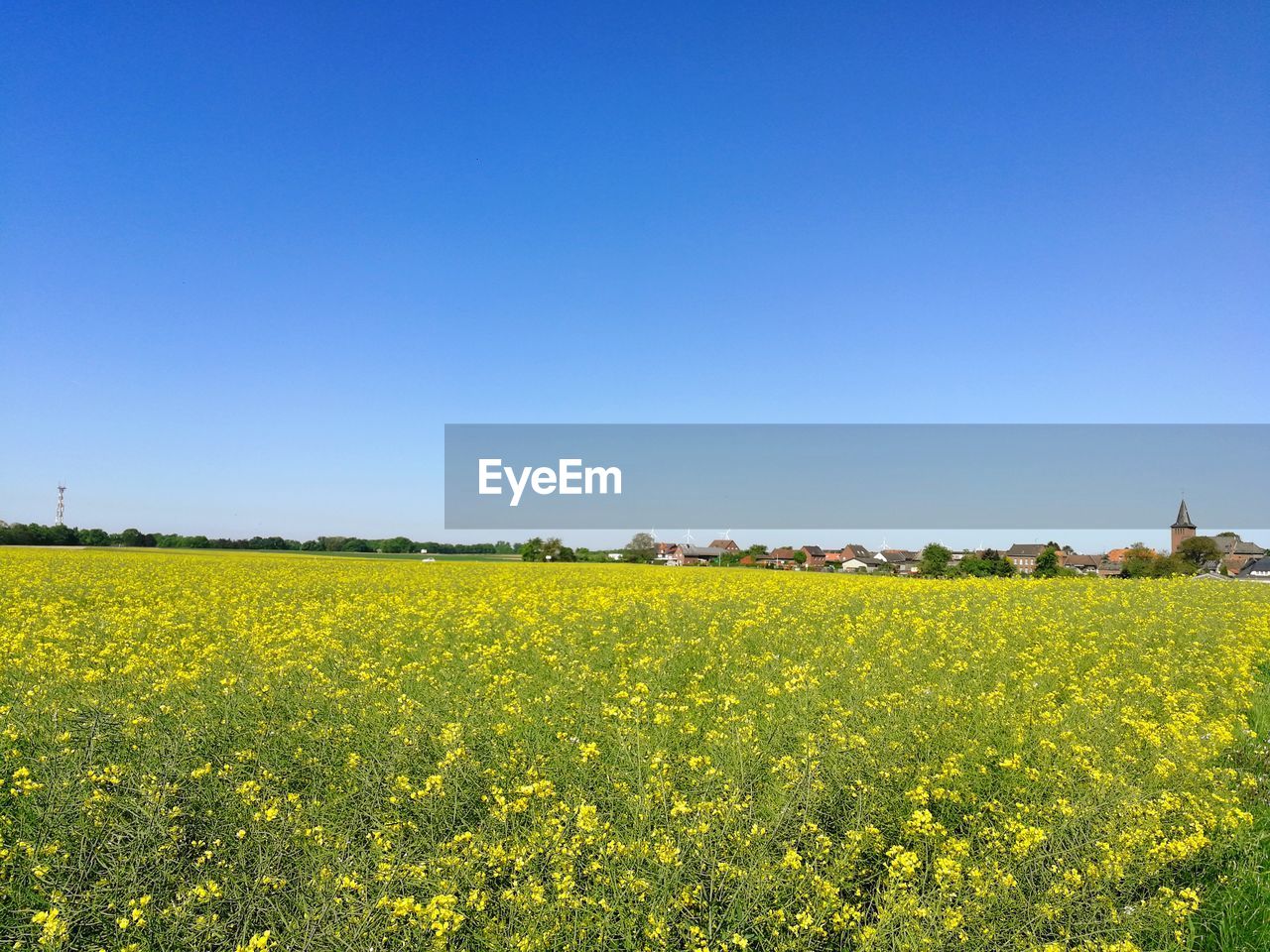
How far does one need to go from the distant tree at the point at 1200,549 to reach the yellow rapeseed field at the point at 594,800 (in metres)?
88.8

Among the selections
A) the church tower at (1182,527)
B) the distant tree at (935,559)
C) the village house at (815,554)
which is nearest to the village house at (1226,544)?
the church tower at (1182,527)

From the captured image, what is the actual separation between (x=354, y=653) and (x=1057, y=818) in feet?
23.0

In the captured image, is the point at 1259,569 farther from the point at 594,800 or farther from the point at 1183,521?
the point at 594,800

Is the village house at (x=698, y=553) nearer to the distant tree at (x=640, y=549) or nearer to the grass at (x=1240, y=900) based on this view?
the distant tree at (x=640, y=549)

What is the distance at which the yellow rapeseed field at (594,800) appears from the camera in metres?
3.50

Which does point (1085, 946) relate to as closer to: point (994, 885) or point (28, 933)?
point (994, 885)

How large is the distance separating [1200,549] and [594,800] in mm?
99008

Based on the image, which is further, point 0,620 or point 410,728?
point 0,620

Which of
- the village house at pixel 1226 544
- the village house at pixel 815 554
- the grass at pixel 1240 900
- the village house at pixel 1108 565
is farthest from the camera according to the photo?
the village house at pixel 815 554

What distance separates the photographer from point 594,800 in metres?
4.43

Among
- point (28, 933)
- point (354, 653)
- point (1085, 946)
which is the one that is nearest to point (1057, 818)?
point (1085, 946)

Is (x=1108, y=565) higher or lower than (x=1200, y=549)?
lower

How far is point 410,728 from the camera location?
507 cm

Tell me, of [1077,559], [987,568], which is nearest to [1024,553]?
[1077,559]
